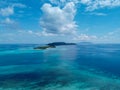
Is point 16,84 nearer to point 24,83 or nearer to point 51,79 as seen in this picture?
point 24,83

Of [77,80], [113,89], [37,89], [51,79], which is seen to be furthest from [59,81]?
[113,89]

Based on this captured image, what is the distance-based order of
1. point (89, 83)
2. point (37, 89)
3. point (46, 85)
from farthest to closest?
point (89, 83) → point (46, 85) → point (37, 89)

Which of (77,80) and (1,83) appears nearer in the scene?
(1,83)

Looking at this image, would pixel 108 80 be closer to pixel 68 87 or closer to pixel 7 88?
pixel 68 87

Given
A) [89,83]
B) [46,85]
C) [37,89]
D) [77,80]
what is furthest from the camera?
[77,80]

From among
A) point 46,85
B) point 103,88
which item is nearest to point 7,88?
point 46,85

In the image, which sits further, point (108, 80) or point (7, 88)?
point (108, 80)

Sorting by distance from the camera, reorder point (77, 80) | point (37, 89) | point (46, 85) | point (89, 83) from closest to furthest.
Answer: point (37, 89), point (46, 85), point (89, 83), point (77, 80)
